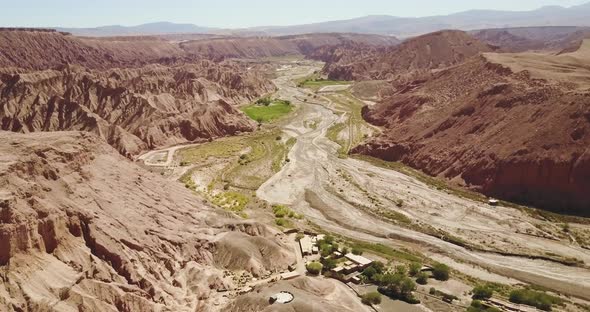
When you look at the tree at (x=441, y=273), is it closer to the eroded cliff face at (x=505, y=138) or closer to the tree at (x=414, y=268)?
the tree at (x=414, y=268)

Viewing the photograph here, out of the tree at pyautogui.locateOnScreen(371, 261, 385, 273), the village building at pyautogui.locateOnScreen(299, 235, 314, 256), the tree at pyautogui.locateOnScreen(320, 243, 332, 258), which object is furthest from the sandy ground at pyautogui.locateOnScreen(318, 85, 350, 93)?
the tree at pyautogui.locateOnScreen(371, 261, 385, 273)

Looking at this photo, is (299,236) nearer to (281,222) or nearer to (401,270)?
(281,222)

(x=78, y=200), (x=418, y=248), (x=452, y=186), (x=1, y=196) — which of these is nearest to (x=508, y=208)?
(x=452, y=186)

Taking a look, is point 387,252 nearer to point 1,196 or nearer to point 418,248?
point 418,248

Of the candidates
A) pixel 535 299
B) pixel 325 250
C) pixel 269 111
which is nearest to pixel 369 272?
pixel 325 250

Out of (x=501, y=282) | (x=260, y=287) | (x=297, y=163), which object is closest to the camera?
(x=260, y=287)

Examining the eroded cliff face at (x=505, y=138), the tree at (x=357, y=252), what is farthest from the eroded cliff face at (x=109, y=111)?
the tree at (x=357, y=252)
